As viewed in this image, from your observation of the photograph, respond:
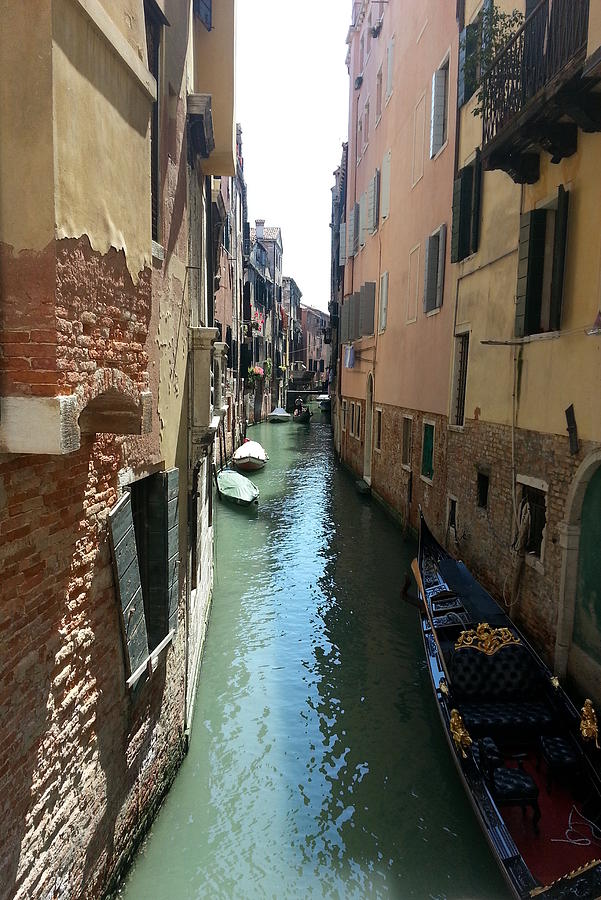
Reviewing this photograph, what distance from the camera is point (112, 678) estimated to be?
12.8 feet

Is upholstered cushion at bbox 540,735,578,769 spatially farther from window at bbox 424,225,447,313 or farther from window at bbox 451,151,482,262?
window at bbox 424,225,447,313

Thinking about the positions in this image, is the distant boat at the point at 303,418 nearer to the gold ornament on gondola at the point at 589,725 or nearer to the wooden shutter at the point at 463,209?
the wooden shutter at the point at 463,209

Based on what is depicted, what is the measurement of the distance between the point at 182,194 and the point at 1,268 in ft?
11.6

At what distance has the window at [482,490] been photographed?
9116mm

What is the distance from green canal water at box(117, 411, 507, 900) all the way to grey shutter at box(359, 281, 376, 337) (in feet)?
29.2

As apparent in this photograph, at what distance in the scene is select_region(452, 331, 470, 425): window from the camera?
33.6ft

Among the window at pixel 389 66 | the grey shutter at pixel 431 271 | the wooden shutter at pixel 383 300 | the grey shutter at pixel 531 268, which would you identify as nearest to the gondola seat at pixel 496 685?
the grey shutter at pixel 531 268

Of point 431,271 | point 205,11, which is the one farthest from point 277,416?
point 205,11

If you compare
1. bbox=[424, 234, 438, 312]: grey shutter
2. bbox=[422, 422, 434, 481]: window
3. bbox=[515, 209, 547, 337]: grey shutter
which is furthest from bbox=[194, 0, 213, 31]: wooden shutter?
bbox=[422, 422, 434, 481]: window

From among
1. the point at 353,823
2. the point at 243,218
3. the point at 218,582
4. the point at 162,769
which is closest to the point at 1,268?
the point at 162,769

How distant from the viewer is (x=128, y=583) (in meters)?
4.02

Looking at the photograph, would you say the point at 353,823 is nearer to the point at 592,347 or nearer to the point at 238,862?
the point at 238,862

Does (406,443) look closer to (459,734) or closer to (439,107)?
(439,107)

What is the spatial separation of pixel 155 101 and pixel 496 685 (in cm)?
567
